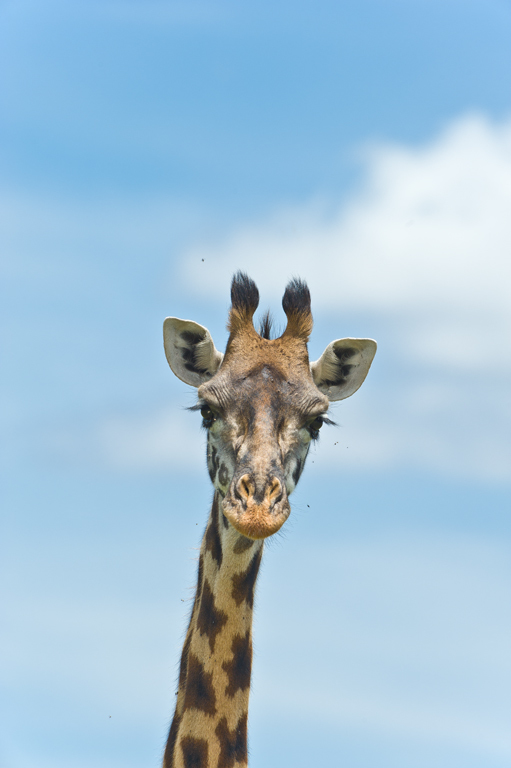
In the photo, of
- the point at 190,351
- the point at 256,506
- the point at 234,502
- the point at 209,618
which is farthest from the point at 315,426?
the point at 209,618

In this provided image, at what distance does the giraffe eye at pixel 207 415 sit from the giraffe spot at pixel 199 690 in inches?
112

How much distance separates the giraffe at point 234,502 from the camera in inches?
390

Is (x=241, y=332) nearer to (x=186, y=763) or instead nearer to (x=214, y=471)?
(x=214, y=471)

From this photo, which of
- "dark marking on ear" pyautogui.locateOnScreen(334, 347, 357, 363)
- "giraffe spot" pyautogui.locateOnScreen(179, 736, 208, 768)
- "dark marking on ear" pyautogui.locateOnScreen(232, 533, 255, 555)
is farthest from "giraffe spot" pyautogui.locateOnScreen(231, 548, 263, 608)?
"dark marking on ear" pyautogui.locateOnScreen(334, 347, 357, 363)

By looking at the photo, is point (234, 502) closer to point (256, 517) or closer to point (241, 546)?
point (256, 517)

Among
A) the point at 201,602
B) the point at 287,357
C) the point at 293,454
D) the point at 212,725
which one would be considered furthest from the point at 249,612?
the point at 287,357

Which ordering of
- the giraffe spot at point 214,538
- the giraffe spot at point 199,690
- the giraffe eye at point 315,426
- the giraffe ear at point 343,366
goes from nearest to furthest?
the giraffe spot at point 199,690 < the giraffe spot at point 214,538 < the giraffe eye at point 315,426 < the giraffe ear at point 343,366

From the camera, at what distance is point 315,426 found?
11102mm

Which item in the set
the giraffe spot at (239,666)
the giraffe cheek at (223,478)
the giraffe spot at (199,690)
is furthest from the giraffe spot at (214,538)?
the giraffe spot at (199,690)

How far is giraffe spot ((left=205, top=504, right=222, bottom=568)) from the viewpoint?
10742mm

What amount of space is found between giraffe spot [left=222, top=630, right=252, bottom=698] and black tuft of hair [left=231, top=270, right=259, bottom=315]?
4.36 meters

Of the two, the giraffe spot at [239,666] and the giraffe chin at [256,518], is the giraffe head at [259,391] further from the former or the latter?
the giraffe spot at [239,666]

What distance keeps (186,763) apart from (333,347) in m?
5.69

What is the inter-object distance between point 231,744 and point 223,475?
3121 mm
